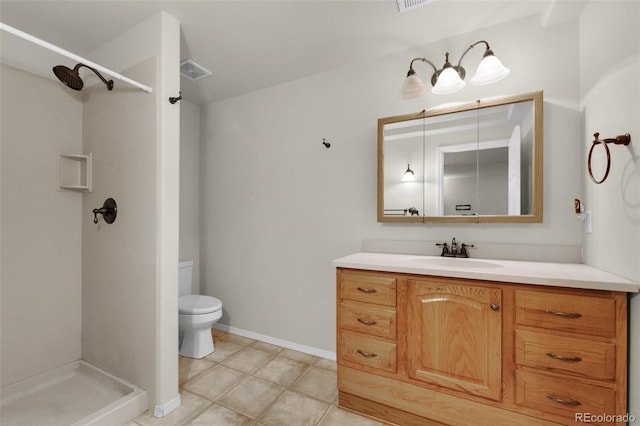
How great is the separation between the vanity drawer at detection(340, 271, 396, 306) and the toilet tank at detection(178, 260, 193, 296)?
1.77m

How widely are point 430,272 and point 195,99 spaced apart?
2.90 metres

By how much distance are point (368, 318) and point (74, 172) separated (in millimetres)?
2435

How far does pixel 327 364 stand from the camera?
2.27 m

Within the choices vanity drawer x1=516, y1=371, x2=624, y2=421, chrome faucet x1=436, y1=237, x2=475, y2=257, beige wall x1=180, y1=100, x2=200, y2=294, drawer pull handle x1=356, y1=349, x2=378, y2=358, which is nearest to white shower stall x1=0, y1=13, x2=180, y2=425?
beige wall x1=180, y1=100, x2=200, y2=294

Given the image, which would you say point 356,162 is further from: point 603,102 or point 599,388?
point 599,388

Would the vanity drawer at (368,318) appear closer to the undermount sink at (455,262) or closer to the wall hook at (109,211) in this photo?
the undermount sink at (455,262)

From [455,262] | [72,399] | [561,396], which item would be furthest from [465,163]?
[72,399]

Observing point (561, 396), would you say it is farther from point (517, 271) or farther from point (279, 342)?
point (279, 342)

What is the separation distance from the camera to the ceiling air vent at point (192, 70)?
2305mm

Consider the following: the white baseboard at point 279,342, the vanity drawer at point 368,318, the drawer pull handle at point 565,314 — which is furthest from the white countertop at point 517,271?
the white baseboard at point 279,342

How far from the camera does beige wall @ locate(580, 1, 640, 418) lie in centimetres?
113

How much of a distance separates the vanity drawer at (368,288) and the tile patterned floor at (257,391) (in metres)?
0.72

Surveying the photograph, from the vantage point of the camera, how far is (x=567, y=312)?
1203 millimetres

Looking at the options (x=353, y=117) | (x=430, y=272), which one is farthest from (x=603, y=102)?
(x=353, y=117)
